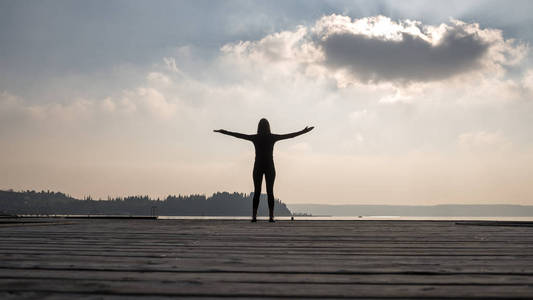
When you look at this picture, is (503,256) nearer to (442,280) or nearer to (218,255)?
(442,280)

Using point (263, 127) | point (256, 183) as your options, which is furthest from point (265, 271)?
point (263, 127)

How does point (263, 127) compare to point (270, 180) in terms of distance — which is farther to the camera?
point (263, 127)

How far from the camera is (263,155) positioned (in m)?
13.4

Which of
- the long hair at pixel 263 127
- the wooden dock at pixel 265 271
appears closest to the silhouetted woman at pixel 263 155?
the long hair at pixel 263 127

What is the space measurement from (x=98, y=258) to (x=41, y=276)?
3.53 feet

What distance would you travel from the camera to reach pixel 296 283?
319 centimetres

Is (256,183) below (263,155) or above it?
below

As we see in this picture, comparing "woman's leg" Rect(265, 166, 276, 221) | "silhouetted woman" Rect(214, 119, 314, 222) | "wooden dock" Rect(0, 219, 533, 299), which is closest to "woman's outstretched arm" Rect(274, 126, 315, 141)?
"silhouetted woman" Rect(214, 119, 314, 222)

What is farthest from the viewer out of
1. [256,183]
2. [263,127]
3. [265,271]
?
[263,127]

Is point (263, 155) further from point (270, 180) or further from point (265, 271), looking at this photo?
point (265, 271)

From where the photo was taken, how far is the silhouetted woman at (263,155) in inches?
525

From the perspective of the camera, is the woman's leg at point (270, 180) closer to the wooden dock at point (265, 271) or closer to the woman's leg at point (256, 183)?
the woman's leg at point (256, 183)

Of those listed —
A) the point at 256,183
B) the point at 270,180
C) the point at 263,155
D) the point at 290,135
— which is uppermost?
the point at 290,135

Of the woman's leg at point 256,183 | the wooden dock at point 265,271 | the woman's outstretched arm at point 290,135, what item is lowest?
the wooden dock at point 265,271
